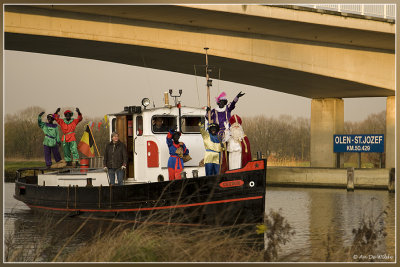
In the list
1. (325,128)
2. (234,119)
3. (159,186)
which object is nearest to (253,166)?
(234,119)

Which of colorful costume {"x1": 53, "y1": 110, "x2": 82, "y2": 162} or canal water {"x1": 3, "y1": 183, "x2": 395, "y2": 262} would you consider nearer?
canal water {"x1": 3, "y1": 183, "x2": 395, "y2": 262}

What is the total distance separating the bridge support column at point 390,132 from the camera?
33.5m

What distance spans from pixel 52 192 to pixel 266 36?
1356 cm

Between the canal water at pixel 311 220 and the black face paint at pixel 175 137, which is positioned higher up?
the black face paint at pixel 175 137

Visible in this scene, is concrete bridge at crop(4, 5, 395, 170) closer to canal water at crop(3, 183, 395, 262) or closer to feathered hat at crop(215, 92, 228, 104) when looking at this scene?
canal water at crop(3, 183, 395, 262)

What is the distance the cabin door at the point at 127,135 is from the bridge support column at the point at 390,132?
20.0 meters

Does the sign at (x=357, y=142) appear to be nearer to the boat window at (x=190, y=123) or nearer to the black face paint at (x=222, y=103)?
the boat window at (x=190, y=123)

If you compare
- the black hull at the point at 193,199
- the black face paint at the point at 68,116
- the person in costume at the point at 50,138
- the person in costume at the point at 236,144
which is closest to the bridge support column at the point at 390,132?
the person in costume at the point at 50,138

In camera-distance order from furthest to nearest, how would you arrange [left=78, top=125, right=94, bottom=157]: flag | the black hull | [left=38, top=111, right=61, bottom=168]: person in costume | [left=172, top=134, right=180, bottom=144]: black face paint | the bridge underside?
the bridge underside → [left=38, top=111, right=61, bottom=168]: person in costume → [left=78, top=125, right=94, bottom=157]: flag → [left=172, top=134, right=180, bottom=144]: black face paint → the black hull

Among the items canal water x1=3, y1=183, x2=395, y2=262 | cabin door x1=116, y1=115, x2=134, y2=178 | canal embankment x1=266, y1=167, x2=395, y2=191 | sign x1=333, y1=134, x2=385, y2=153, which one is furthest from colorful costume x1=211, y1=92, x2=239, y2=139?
sign x1=333, y1=134, x2=385, y2=153

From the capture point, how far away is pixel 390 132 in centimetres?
3388

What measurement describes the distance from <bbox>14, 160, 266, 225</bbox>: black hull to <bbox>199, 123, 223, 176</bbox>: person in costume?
0.25 metres

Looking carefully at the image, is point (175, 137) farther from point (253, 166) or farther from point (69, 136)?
point (69, 136)

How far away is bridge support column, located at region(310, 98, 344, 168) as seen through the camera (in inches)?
1414
